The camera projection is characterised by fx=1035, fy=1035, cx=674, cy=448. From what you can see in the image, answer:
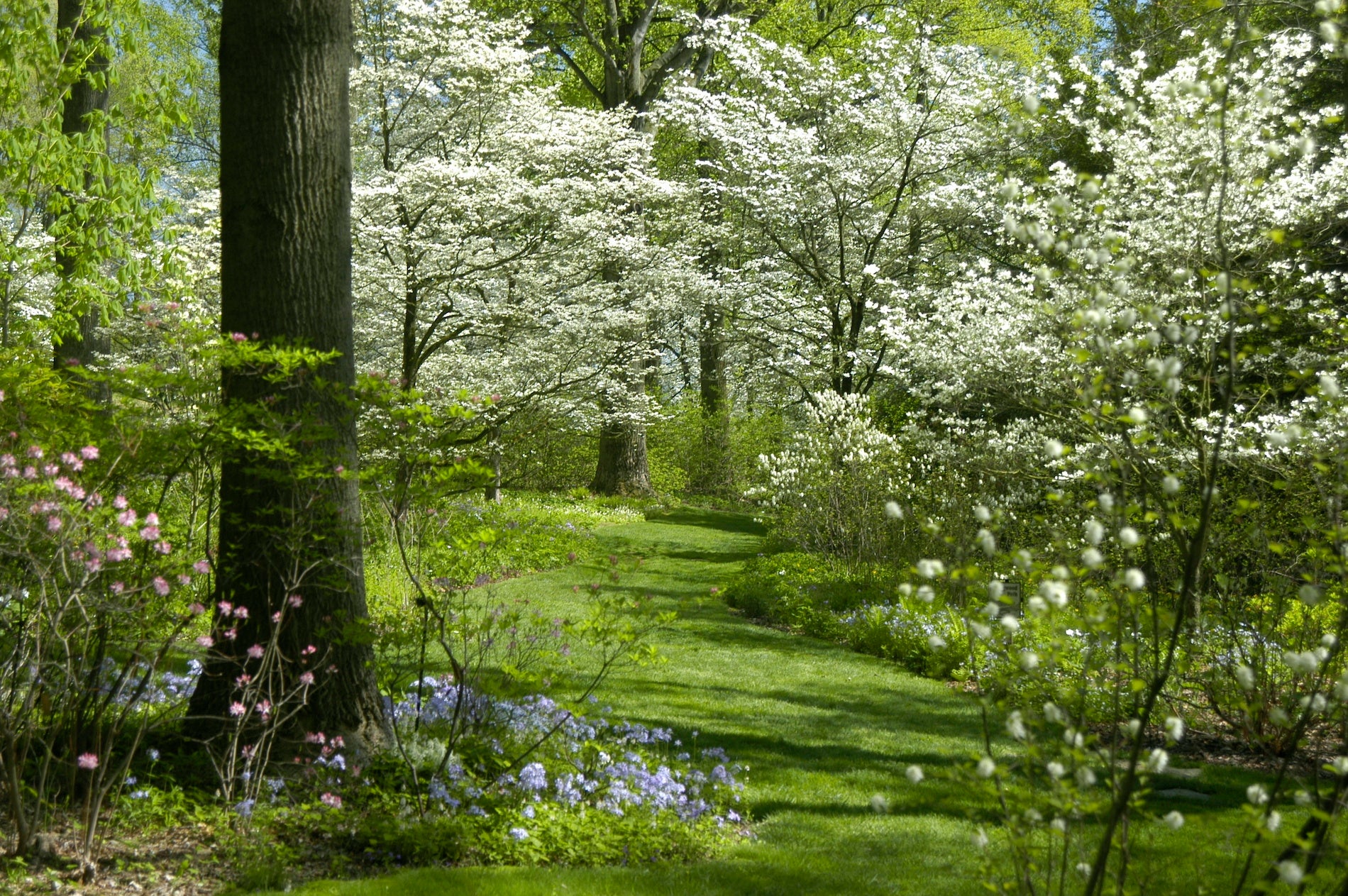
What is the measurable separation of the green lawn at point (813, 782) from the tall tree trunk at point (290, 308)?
127cm

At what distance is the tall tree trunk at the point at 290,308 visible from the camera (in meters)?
4.46

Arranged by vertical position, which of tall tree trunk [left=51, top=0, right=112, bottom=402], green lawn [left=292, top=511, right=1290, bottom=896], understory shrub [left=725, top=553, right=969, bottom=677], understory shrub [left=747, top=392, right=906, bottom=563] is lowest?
green lawn [left=292, top=511, right=1290, bottom=896]

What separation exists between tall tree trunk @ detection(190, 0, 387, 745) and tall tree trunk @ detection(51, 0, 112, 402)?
3.12 meters

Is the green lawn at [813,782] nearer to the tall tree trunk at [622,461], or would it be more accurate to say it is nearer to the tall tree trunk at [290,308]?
the tall tree trunk at [290,308]

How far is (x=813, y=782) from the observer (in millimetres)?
5457

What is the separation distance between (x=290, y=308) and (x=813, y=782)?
3518mm

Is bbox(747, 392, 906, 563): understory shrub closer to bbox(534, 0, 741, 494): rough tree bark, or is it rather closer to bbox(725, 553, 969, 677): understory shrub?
bbox(725, 553, 969, 677): understory shrub

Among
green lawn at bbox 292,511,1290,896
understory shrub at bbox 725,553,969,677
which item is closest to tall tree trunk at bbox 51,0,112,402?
green lawn at bbox 292,511,1290,896

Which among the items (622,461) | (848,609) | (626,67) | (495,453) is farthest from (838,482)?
(626,67)

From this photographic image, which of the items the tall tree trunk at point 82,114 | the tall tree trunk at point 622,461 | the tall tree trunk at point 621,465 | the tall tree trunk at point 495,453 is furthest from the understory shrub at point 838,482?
the tall tree trunk at point 82,114

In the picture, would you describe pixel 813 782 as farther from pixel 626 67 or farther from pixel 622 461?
pixel 626 67

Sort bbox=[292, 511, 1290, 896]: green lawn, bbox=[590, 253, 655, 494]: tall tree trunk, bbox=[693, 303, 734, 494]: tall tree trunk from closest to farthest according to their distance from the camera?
bbox=[292, 511, 1290, 896]: green lawn < bbox=[590, 253, 655, 494]: tall tree trunk < bbox=[693, 303, 734, 494]: tall tree trunk

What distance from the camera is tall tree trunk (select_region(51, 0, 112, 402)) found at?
7.96m

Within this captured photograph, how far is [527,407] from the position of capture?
13906mm
